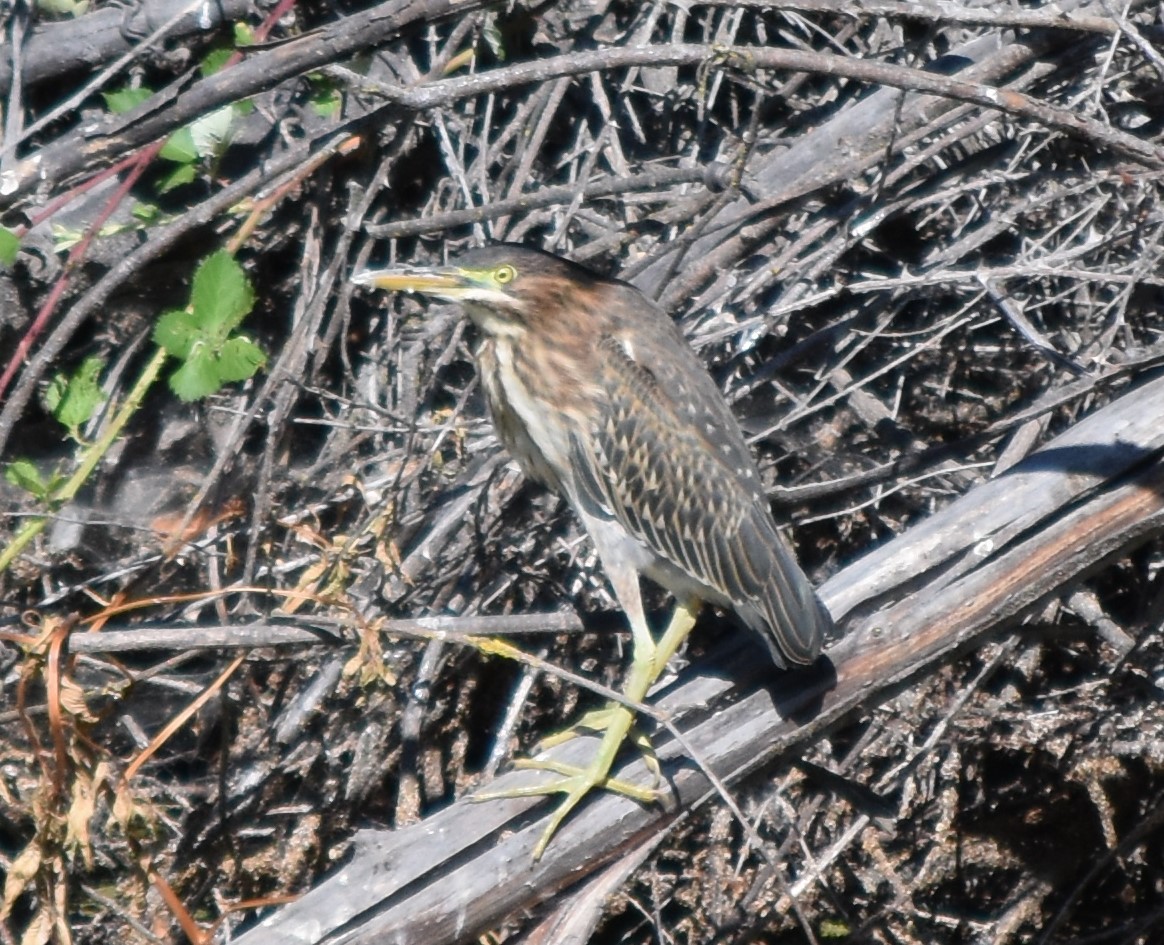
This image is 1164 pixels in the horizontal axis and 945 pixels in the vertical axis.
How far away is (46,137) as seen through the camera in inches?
121

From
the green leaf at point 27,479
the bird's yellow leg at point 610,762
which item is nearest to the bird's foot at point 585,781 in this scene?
the bird's yellow leg at point 610,762

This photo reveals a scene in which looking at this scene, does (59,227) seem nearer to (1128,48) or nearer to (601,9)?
(601,9)

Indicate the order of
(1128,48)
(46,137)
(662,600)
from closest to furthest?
(1128,48) → (46,137) → (662,600)

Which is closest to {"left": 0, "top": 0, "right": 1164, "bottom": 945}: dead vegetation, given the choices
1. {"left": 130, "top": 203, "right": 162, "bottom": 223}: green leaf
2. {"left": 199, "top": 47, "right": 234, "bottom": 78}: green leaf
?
{"left": 130, "top": 203, "right": 162, "bottom": 223}: green leaf

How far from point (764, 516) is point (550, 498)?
551 millimetres

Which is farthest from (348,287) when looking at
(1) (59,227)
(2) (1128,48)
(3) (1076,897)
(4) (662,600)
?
(3) (1076,897)

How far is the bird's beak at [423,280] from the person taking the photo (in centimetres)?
255

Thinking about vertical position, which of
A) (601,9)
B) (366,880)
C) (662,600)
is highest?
(601,9)

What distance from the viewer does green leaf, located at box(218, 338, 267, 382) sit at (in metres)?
2.55

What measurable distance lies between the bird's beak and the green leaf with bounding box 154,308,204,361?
12.3 inches

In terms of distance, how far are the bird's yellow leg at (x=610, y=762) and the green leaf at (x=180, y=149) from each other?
48.9 inches

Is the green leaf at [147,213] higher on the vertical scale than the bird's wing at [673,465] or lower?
higher

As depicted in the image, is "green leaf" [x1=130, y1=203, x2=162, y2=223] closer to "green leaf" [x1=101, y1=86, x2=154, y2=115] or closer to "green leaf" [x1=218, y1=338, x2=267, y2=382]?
"green leaf" [x1=101, y1=86, x2=154, y2=115]

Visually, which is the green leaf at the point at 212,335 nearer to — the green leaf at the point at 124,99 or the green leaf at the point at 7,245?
the green leaf at the point at 7,245
